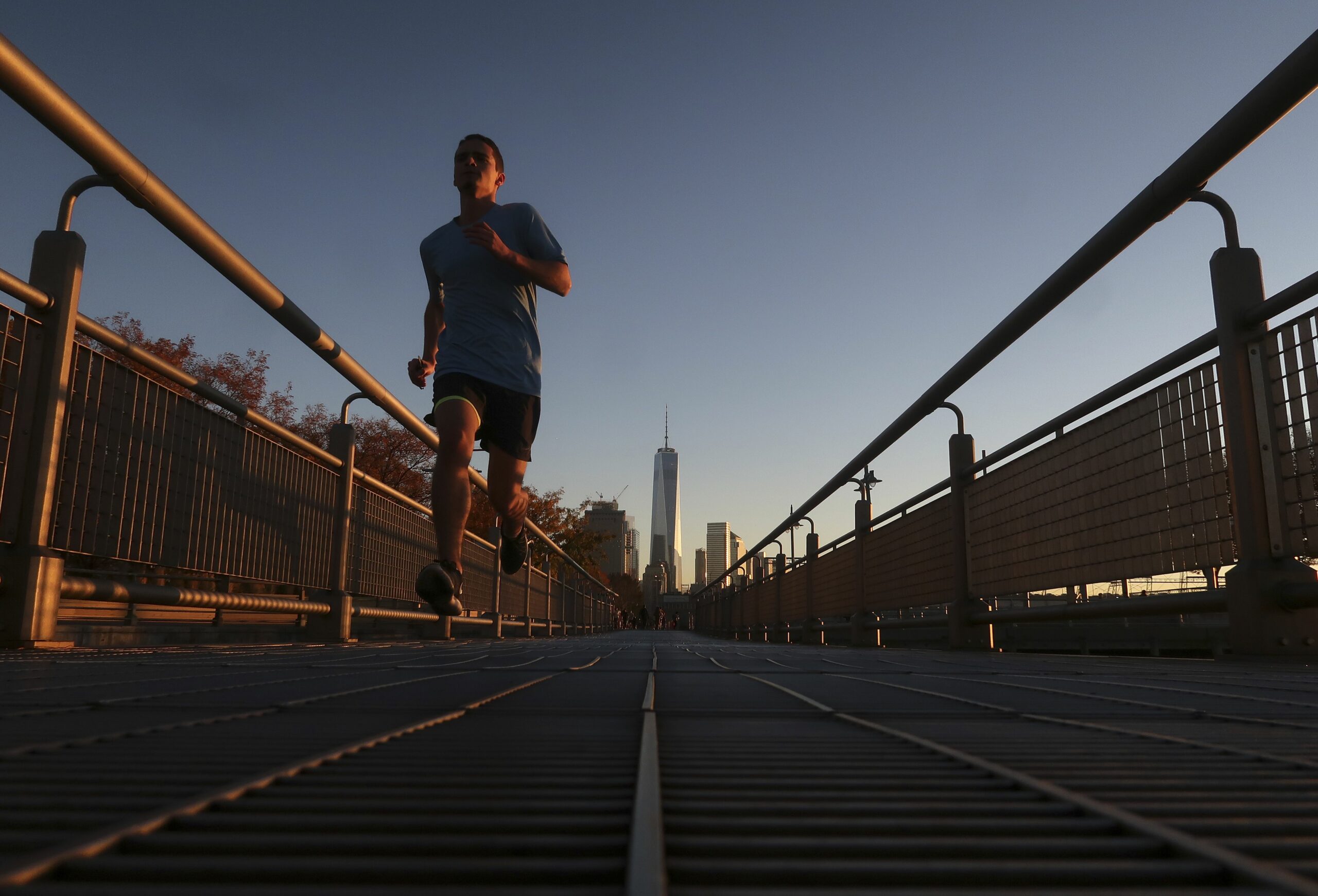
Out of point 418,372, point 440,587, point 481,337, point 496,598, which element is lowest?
point 440,587

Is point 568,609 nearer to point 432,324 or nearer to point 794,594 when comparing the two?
point 794,594

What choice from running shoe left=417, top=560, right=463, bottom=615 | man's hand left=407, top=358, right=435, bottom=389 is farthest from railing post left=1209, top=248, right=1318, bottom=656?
man's hand left=407, top=358, right=435, bottom=389

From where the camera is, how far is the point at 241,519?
5.50 m

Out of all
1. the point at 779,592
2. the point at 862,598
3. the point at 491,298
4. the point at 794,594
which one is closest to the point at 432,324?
the point at 491,298

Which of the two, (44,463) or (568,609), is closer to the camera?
(44,463)

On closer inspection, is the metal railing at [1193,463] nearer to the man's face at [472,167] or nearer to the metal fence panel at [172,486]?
the man's face at [472,167]

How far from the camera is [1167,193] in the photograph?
146 inches

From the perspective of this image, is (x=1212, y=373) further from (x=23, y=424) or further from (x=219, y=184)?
(x=219, y=184)

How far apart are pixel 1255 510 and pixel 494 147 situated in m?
3.96

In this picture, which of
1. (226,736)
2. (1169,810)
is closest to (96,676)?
(226,736)

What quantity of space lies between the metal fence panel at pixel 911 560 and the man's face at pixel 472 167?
13.8 ft

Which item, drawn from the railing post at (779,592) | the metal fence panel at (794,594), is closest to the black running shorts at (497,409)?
the metal fence panel at (794,594)

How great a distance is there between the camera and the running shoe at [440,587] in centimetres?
391

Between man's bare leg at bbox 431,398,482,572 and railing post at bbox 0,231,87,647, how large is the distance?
1.55 meters
